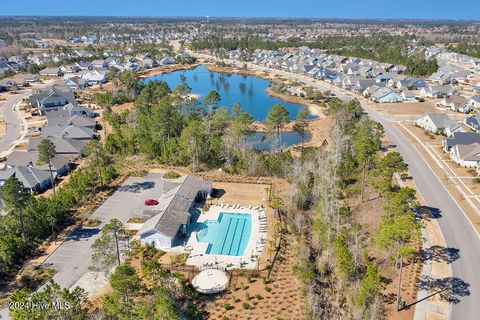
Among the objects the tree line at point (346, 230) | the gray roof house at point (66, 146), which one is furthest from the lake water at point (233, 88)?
the tree line at point (346, 230)

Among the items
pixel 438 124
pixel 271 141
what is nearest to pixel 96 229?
pixel 271 141

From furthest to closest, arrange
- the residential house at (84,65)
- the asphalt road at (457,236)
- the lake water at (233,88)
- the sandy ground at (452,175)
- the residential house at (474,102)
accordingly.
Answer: the residential house at (84,65) → the lake water at (233,88) → the residential house at (474,102) → the sandy ground at (452,175) → the asphalt road at (457,236)

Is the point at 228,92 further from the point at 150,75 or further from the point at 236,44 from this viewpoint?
the point at 236,44

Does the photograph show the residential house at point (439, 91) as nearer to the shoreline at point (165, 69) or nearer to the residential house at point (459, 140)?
the residential house at point (459, 140)

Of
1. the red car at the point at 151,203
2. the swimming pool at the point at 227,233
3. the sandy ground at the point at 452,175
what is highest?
the sandy ground at the point at 452,175

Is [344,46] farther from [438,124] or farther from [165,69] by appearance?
[438,124]

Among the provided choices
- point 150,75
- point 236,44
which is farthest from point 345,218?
point 236,44
